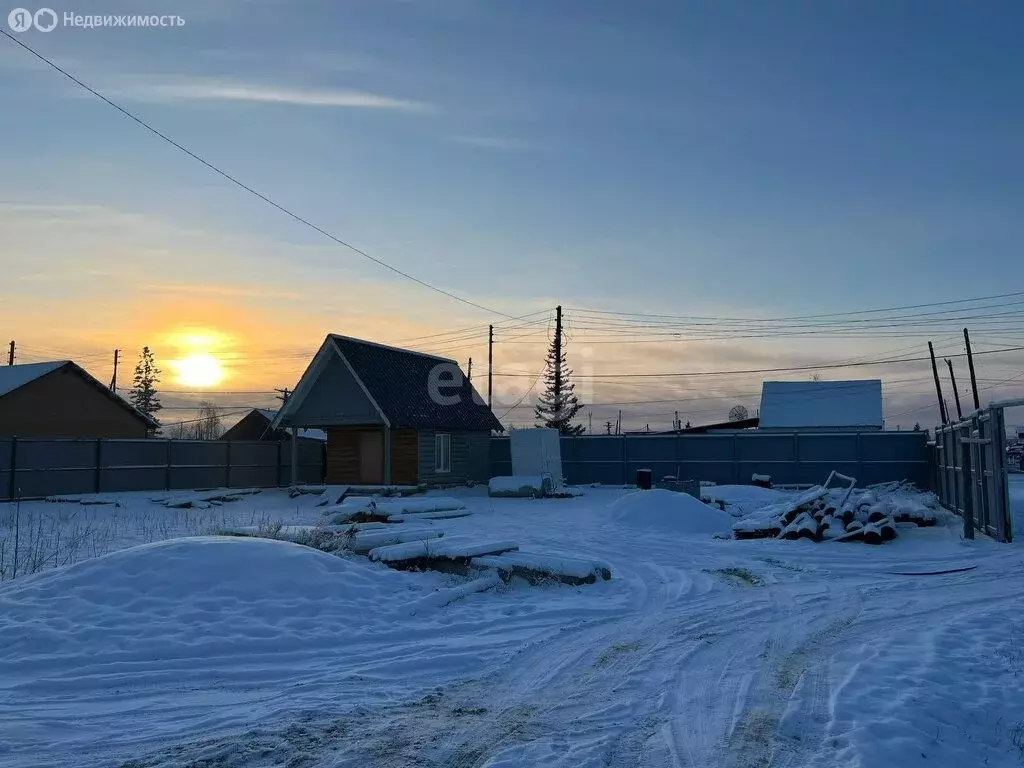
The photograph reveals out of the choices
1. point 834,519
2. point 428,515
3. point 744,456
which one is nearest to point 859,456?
point 744,456

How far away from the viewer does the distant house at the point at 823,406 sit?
45281mm

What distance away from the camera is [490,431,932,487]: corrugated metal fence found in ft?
96.3

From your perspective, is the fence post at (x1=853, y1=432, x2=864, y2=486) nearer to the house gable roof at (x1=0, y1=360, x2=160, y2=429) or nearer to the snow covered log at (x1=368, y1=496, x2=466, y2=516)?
the snow covered log at (x1=368, y1=496, x2=466, y2=516)

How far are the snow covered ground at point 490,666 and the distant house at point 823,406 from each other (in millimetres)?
34307

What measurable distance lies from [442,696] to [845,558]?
1075cm

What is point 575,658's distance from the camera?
25.3ft

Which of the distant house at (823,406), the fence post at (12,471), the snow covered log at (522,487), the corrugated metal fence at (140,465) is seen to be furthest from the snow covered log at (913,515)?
the distant house at (823,406)

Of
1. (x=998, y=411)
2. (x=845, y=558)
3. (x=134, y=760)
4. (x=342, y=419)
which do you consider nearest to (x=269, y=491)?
(x=342, y=419)

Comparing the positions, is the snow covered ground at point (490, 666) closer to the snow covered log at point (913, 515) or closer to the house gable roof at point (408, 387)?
the snow covered log at point (913, 515)

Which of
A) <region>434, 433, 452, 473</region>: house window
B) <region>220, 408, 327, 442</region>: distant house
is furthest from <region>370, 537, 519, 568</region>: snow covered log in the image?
<region>220, 408, 327, 442</region>: distant house

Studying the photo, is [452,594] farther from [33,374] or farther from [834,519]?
[33,374]

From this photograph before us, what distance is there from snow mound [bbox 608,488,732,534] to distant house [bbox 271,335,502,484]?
385 inches

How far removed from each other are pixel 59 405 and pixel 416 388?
16921mm

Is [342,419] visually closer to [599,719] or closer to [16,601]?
[16,601]
